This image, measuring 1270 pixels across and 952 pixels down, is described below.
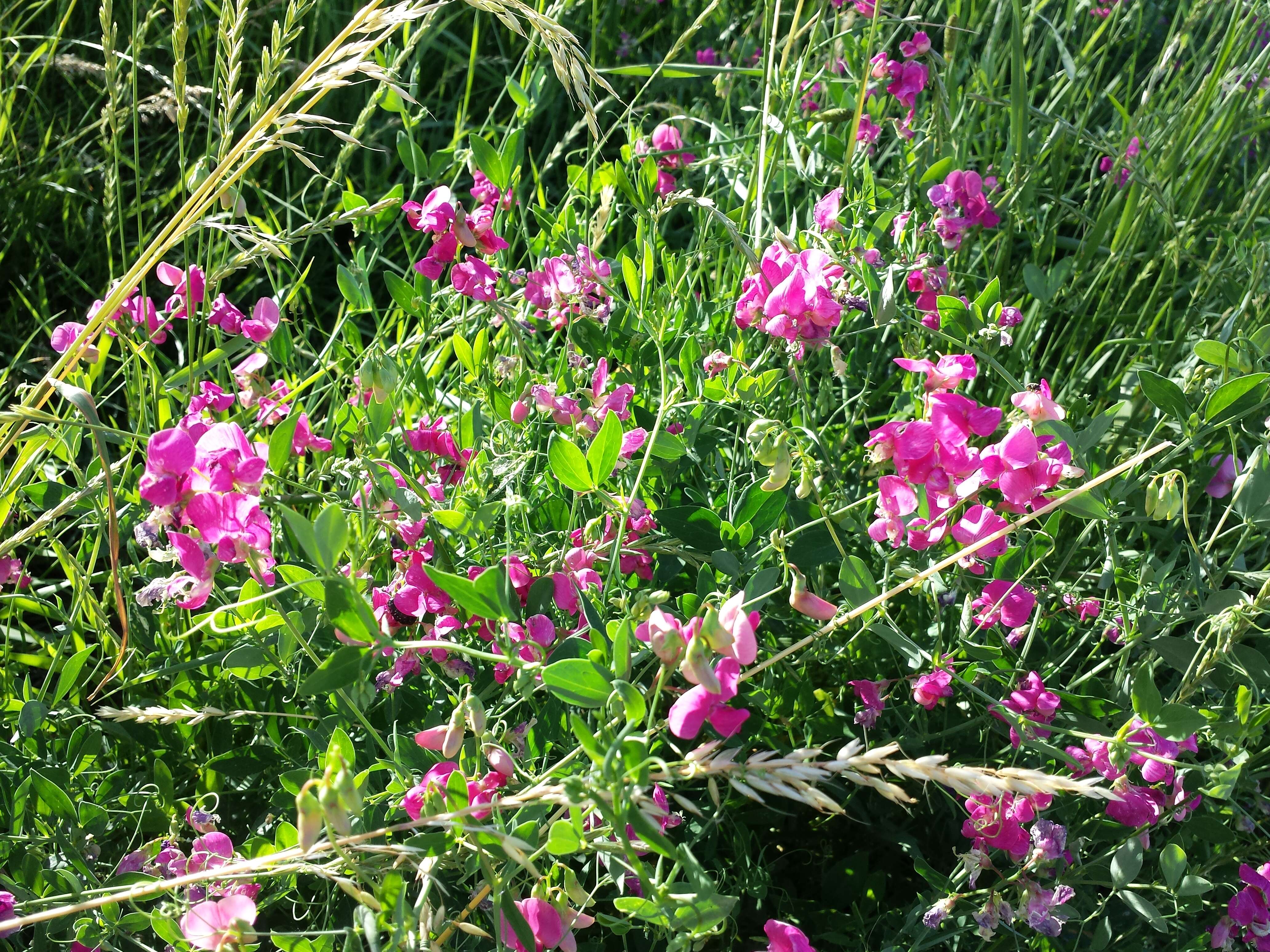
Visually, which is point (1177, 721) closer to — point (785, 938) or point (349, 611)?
point (785, 938)

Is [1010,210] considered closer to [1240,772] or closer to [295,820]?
[1240,772]

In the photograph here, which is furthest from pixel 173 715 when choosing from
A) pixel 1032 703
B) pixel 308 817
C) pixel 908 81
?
pixel 908 81

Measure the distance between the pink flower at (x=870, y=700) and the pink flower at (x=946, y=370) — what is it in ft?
1.10

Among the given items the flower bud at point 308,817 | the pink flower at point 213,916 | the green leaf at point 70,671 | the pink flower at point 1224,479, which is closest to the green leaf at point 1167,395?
the pink flower at point 1224,479

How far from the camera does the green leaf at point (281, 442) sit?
85cm

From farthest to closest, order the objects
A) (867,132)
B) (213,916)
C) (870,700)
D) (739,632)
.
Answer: (867,132) < (870,700) < (213,916) < (739,632)

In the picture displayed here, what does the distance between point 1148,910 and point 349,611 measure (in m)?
0.85

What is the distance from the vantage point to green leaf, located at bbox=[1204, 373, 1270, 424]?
38.5 inches

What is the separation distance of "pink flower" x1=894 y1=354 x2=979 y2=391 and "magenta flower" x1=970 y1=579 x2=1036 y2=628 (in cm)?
22

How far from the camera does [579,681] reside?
0.78 metres

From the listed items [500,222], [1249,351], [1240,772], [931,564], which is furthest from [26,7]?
[1240,772]

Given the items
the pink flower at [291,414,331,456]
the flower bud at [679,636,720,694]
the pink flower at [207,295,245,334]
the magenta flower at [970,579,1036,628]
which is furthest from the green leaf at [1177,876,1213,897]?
the pink flower at [207,295,245,334]

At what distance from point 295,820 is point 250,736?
27 cm

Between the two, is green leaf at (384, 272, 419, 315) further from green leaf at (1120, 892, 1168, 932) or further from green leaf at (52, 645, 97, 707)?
green leaf at (1120, 892, 1168, 932)
